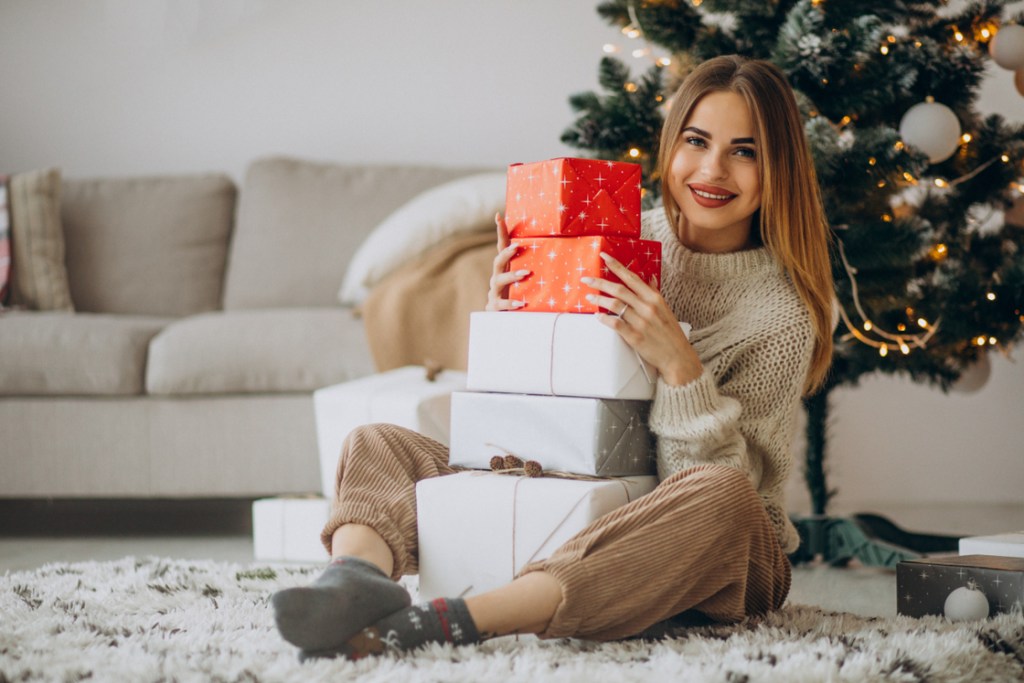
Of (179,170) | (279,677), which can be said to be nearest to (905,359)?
(279,677)

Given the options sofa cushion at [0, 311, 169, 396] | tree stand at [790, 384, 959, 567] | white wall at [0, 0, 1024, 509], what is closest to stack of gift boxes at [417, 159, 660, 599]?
tree stand at [790, 384, 959, 567]

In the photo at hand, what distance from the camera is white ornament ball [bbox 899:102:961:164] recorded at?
1.75 metres

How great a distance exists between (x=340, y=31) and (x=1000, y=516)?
83.4 inches

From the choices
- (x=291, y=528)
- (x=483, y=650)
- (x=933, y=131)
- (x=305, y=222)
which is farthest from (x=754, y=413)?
(x=305, y=222)

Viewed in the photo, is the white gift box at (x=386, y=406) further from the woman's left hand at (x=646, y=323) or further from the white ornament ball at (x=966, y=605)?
the white ornament ball at (x=966, y=605)

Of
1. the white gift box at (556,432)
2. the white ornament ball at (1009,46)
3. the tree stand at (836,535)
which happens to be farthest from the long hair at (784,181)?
the white ornament ball at (1009,46)

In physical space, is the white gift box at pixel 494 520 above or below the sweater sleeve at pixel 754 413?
below

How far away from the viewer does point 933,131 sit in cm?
175

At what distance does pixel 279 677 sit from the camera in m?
0.94

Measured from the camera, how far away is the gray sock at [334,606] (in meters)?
0.96

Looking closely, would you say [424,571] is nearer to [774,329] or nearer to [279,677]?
[279,677]

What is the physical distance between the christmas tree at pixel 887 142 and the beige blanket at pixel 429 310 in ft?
1.29

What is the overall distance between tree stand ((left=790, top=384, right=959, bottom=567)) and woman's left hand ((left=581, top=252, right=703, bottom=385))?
0.75 metres

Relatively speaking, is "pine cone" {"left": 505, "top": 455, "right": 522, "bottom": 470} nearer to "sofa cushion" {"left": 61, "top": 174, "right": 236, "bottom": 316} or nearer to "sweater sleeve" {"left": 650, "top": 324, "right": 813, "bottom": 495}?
"sweater sleeve" {"left": 650, "top": 324, "right": 813, "bottom": 495}
